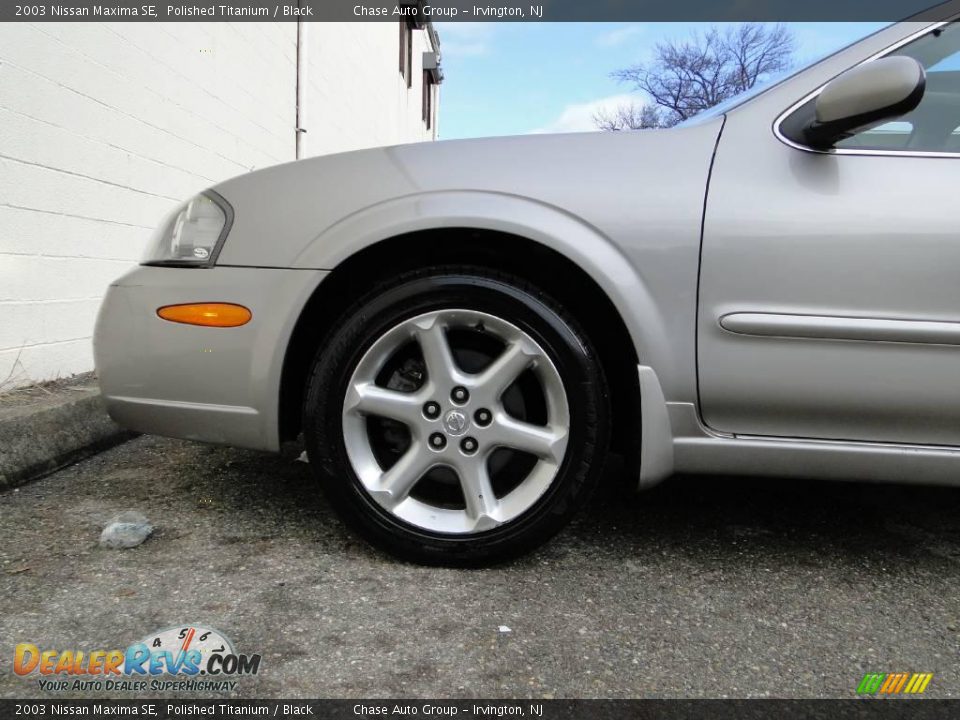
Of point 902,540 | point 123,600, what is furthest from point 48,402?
point 902,540

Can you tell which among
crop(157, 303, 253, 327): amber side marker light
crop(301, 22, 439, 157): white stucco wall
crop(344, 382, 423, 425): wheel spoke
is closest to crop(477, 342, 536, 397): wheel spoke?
crop(344, 382, 423, 425): wheel spoke

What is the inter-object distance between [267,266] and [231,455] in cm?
116

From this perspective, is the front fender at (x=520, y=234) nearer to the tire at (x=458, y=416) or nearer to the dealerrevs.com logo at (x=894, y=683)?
the tire at (x=458, y=416)

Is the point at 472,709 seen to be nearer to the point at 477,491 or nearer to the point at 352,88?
the point at 477,491

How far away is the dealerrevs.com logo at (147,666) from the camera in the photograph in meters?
1.28

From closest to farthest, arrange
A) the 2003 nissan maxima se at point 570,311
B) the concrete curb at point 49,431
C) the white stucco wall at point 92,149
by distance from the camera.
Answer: the 2003 nissan maxima se at point 570,311, the concrete curb at point 49,431, the white stucco wall at point 92,149

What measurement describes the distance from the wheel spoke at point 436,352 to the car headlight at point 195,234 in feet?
1.97

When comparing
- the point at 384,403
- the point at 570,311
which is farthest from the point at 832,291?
the point at 384,403

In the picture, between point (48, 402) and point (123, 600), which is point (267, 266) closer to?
point (123, 600)

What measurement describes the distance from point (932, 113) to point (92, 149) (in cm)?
342

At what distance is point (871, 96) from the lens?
1548 millimetres

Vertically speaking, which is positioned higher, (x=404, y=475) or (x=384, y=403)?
(x=384, y=403)

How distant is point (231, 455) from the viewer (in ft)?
8.79

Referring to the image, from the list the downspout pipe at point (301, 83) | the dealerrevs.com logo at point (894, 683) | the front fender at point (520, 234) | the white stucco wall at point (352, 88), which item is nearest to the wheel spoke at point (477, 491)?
the front fender at point (520, 234)
